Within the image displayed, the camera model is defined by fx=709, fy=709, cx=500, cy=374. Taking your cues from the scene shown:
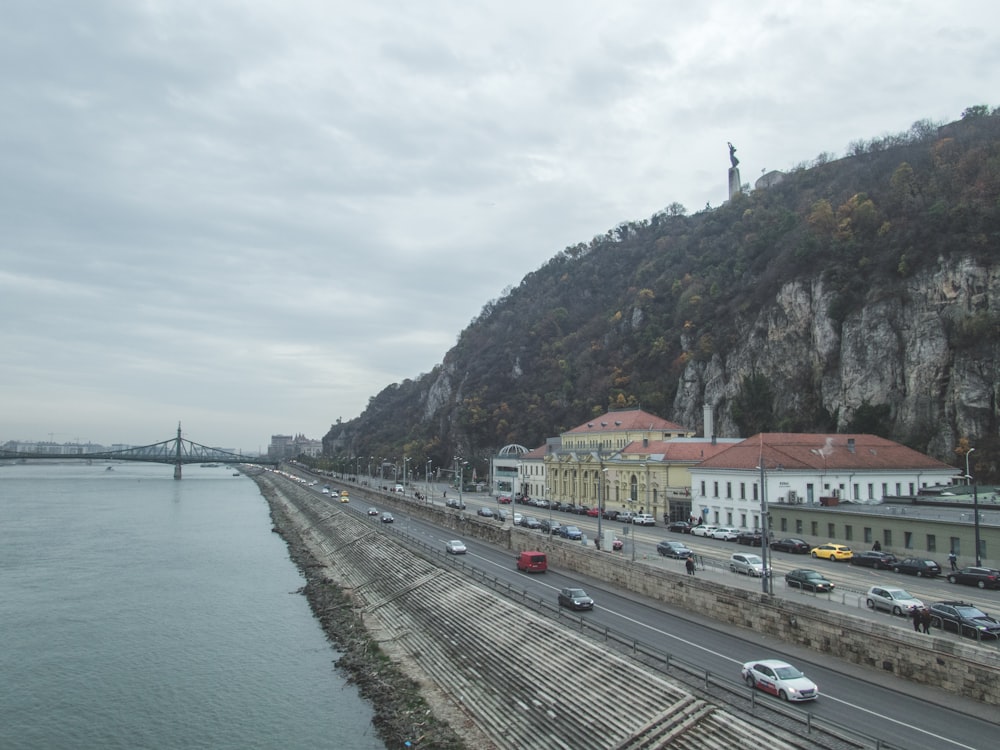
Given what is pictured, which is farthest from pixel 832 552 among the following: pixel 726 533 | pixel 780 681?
pixel 780 681

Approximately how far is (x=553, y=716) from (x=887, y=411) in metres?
64.7

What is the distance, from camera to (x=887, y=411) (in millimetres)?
73688

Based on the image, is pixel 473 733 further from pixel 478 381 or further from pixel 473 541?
pixel 478 381

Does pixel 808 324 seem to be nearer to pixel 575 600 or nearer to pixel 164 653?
pixel 575 600

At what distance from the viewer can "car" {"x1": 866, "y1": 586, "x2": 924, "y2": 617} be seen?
25.1 m

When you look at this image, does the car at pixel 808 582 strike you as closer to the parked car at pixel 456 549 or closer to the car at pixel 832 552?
the car at pixel 832 552

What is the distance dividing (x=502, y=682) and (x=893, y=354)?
66.1 m

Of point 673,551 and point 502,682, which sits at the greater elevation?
point 673,551

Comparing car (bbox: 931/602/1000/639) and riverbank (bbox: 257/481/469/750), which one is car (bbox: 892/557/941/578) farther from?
riverbank (bbox: 257/481/469/750)

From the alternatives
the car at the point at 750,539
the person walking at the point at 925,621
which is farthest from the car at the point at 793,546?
the person walking at the point at 925,621

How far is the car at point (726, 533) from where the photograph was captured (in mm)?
49031

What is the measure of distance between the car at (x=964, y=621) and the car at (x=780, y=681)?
656cm

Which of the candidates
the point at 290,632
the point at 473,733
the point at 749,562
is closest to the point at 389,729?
the point at 473,733

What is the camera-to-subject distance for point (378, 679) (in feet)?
96.5
